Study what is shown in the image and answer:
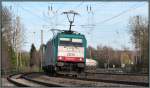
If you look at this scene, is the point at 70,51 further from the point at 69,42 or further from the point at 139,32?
the point at 139,32

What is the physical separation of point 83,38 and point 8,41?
25.8 meters

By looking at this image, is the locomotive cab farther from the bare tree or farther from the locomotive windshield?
the bare tree

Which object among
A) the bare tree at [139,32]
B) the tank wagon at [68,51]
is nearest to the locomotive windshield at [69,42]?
the tank wagon at [68,51]

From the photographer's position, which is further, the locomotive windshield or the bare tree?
the bare tree

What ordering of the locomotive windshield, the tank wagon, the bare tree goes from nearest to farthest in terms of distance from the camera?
the tank wagon
the locomotive windshield
the bare tree

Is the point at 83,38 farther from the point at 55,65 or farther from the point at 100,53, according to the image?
the point at 100,53

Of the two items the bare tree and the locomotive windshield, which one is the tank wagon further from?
the bare tree

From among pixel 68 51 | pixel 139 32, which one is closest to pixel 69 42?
pixel 68 51

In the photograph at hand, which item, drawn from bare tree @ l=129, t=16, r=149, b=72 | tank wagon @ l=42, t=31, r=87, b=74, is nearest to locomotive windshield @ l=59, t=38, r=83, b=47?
tank wagon @ l=42, t=31, r=87, b=74

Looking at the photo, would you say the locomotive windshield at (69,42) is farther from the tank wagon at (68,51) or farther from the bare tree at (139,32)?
the bare tree at (139,32)

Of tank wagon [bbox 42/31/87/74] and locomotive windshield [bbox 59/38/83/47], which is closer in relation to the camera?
tank wagon [bbox 42/31/87/74]

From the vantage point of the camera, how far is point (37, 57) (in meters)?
113

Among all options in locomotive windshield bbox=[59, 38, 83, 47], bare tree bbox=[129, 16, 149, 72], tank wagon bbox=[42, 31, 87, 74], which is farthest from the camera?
bare tree bbox=[129, 16, 149, 72]

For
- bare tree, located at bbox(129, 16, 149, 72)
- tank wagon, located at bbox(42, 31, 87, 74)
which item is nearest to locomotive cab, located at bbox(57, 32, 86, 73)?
tank wagon, located at bbox(42, 31, 87, 74)
